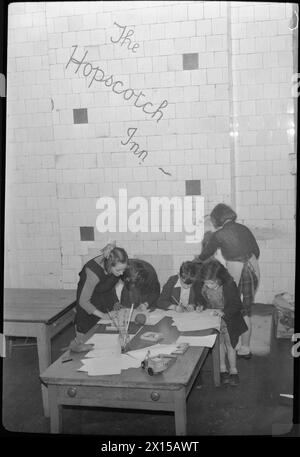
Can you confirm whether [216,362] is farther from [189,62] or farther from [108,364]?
[189,62]

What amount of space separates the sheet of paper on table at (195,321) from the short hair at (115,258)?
1.47 feet

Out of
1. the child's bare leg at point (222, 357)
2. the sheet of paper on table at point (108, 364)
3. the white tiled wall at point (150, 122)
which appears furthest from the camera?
the child's bare leg at point (222, 357)

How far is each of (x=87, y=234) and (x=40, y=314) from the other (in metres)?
0.55

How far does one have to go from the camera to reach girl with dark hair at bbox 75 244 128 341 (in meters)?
2.72

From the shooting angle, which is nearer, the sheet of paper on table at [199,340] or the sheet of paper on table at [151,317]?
the sheet of paper on table at [199,340]

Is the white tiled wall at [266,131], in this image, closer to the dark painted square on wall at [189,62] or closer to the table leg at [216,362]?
the dark painted square on wall at [189,62]

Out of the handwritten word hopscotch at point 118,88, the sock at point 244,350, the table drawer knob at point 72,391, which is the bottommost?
the table drawer knob at point 72,391

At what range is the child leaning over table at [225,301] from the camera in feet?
8.85

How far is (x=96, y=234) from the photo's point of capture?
267 cm

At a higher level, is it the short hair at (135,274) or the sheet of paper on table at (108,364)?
the short hair at (135,274)

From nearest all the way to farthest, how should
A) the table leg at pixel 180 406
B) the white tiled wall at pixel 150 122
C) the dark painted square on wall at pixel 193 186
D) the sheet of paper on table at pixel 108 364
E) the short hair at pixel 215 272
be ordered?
1. the table leg at pixel 180 406
2. the sheet of paper on table at pixel 108 364
3. the white tiled wall at pixel 150 122
4. the dark painted square on wall at pixel 193 186
5. the short hair at pixel 215 272

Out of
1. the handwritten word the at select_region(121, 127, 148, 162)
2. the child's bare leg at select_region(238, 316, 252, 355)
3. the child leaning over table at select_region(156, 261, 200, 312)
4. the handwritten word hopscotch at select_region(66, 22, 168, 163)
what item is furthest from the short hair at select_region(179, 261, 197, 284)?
the handwritten word hopscotch at select_region(66, 22, 168, 163)

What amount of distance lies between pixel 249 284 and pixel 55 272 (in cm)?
98

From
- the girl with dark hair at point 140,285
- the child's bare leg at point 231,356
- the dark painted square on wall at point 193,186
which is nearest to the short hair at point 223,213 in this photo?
the dark painted square on wall at point 193,186
